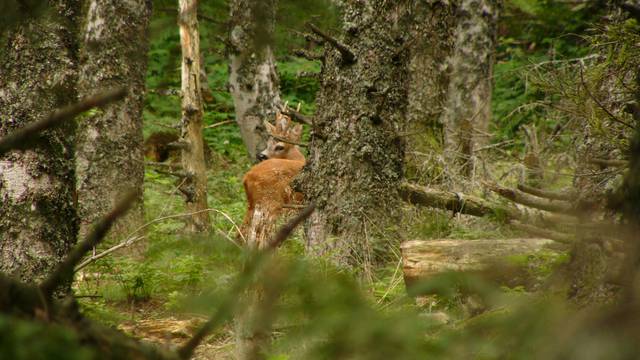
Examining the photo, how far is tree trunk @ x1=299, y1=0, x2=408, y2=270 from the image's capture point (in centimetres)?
Answer: 655

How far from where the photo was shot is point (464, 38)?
1359 cm

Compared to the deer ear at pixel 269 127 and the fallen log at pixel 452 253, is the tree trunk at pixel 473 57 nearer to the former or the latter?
the deer ear at pixel 269 127

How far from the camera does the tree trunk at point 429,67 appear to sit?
989 centimetres

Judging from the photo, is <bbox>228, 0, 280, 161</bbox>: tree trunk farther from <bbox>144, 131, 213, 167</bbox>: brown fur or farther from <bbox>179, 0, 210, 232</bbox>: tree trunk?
<bbox>144, 131, 213, 167</bbox>: brown fur

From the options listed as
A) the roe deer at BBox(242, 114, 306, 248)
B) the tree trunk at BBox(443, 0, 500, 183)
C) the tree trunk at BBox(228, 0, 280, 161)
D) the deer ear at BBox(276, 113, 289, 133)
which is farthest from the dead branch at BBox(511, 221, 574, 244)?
the tree trunk at BBox(443, 0, 500, 183)

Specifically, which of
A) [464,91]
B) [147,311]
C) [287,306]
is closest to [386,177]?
[147,311]

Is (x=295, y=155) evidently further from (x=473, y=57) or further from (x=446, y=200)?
(x=446, y=200)

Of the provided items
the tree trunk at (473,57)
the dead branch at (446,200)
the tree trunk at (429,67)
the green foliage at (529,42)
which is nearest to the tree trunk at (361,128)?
the dead branch at (446,200)

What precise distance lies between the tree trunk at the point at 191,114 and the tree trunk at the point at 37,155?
456 cm

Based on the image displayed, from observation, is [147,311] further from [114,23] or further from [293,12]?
[114,23]

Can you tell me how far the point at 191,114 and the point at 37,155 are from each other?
502cm

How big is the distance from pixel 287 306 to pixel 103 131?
24.7ft

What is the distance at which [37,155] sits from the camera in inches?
184

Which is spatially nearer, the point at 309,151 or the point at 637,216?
the point at 637,216
